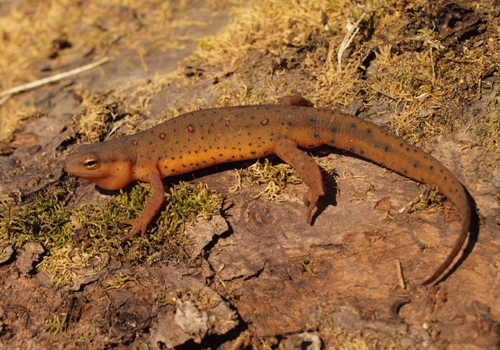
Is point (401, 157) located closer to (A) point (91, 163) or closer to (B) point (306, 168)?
(B) point (306, 168)

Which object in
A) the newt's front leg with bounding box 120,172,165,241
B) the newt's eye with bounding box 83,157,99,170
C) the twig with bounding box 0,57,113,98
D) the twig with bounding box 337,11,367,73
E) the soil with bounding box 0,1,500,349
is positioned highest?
the twig with bounding box 337,11,367,73

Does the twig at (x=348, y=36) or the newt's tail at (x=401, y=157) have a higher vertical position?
the twig at (x=348, y=36)

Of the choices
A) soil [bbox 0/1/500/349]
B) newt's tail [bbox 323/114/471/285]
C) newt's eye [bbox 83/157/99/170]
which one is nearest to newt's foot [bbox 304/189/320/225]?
soil [bbox 0/1/500/349]

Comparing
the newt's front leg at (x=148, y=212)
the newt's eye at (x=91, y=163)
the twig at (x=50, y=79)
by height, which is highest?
the newt's eye at (x=91, y=163)

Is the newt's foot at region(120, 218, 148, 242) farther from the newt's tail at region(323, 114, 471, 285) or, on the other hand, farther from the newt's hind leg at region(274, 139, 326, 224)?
the newt's tail at region(323, 114, 471, 285)

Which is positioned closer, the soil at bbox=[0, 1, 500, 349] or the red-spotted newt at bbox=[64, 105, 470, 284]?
the soil at bbox=[0, 1, 500, 349]

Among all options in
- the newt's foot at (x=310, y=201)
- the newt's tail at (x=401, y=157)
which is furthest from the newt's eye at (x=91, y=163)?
the newt's tail at (x=401, y=157)

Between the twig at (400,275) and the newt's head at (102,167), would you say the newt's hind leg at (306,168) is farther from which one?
the newt's head at (102,167)
